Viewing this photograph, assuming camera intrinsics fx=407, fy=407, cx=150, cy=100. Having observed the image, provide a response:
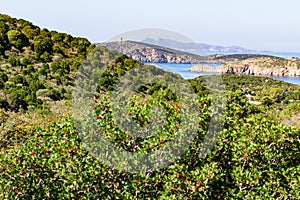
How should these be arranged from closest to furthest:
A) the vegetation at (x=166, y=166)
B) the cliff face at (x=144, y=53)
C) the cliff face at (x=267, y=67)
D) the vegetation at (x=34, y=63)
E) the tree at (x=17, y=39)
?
the vegetation at (x=166, y=166), the cliff face at (x=144, y=53), the vegetation at (x=34, y=63), the tree at (x=17, y=39), the cliff face at (x=267, y=67)

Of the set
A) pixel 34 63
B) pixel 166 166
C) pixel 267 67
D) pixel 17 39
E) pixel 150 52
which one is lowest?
pixel 267 67

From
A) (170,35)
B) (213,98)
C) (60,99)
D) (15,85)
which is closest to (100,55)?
(60,99)

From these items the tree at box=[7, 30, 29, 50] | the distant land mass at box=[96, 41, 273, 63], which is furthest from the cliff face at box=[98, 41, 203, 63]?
the tree at box=[7, 30, 29, 50]

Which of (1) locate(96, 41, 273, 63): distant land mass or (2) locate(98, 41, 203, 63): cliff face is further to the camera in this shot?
(2) locate(98, 41, 203, 63): cliff face

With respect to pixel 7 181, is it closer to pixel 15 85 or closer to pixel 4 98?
pixel 4 98

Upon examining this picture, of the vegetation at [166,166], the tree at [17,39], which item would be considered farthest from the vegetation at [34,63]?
the vegetation at [166,166]

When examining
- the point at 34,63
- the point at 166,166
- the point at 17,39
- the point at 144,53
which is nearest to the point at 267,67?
the point at 17,39

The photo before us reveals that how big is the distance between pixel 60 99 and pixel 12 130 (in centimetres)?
1364

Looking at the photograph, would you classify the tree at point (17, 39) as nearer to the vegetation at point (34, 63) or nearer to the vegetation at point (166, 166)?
the vegetation at point (34, 63)

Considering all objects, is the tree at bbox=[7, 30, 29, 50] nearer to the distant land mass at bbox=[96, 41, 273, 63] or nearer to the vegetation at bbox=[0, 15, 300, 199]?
the distant land mass at bbox=[96, 41, 273, 63]

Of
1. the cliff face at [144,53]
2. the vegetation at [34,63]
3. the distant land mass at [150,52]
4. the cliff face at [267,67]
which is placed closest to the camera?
the distant land mass at [150,52]

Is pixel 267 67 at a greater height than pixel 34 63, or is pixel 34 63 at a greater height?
pixel 34 63

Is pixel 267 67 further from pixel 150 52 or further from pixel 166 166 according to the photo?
pixel 166 166

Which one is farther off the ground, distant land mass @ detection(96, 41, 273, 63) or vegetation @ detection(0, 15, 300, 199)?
distant land mass @ detection(96, 41, 273, 63)
